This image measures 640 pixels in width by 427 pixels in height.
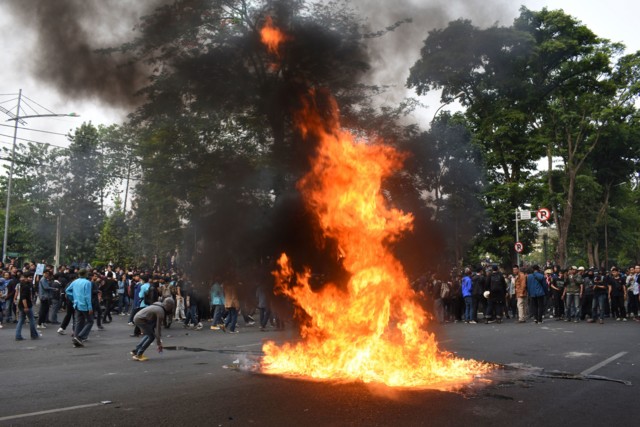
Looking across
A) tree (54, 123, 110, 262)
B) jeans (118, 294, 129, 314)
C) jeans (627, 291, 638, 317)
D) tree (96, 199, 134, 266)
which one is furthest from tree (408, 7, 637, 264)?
tree (96, 199, 134, 266)

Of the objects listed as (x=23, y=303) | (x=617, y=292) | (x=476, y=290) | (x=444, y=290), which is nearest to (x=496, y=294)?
(x=476, y=290)

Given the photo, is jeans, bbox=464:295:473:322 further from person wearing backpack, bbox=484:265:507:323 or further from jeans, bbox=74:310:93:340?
jeans, bbox=74:310:93:340

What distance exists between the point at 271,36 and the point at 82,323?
7577 millimetres

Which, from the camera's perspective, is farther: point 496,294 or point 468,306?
point 468,306

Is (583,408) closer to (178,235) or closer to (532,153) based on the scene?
(178,235)

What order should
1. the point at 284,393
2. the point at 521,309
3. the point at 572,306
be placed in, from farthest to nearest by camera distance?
1. the point at 572,306
2. the point at 521,309
3. the point at 284,393

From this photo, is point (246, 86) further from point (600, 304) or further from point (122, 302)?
point (122, 302)

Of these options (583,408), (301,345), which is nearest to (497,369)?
(583,408)

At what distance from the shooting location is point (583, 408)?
5.82 metres

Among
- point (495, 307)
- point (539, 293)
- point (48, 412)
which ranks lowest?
point (48, 412)

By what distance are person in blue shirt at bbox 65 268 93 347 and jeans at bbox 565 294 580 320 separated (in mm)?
14250

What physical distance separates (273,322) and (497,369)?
9705mm

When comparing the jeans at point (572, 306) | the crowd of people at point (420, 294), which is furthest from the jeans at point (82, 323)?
the jeans at point (572, 306)

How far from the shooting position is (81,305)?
37.9 ft
